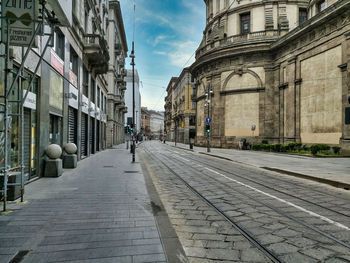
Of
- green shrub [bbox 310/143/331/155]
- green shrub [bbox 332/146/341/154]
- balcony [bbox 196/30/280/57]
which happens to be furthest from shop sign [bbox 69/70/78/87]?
balcony [bbox 196/30/280/57]

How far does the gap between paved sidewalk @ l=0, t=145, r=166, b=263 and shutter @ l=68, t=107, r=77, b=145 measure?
7.62 metres

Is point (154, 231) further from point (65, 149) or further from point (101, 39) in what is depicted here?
point (101, 39)

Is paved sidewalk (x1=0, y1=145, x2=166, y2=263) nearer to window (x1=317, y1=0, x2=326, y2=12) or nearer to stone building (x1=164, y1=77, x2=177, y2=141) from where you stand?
window (x1=317, y1=0, x2=326, y2=12)

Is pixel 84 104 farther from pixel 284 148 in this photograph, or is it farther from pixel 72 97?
pixel 284 148

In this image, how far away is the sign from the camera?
4.79 meters

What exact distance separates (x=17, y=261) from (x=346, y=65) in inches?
888

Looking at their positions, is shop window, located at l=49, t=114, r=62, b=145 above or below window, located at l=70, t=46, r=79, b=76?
below

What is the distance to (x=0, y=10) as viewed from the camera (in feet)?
16.5

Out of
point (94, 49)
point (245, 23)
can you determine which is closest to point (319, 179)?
point (94, 49)

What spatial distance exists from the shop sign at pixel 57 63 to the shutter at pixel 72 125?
8.72ft

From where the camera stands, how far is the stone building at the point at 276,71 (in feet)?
66.5

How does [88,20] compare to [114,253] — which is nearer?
[114,253]

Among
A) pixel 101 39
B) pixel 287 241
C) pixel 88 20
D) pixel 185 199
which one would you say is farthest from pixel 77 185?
pixel 88 20

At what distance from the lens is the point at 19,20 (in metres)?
4.83
